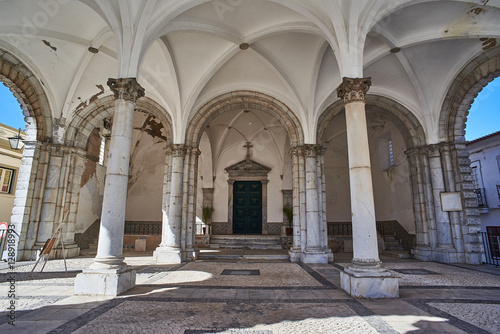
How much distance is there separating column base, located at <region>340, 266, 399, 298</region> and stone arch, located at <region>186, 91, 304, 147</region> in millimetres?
5767

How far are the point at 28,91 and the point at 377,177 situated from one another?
15.5 meters

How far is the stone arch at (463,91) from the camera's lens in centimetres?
770

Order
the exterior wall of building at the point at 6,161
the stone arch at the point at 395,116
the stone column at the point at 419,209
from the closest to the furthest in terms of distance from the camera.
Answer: the stone column at the point at 419,209 < the stone arch at the point at 395,116 < the exterior wall of building at the point at 6,161

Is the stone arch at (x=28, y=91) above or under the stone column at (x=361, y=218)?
above

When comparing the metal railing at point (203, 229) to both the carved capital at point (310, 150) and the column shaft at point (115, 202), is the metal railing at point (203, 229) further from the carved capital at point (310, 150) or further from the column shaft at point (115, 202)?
the column shaft at point (115, 202)

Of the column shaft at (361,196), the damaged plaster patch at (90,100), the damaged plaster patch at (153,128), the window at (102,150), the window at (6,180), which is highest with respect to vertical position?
the damaged plaster patch at (153,128)

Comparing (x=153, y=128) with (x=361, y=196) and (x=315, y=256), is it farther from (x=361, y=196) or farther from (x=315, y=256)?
(x=361, y=196)

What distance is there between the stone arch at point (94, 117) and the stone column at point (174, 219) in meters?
0.80

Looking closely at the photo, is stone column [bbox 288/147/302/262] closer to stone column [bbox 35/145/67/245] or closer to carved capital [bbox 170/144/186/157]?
carved capital [bbox 170/144/186/157]

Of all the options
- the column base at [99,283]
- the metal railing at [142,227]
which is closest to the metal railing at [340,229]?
the metal railing at [142,227]

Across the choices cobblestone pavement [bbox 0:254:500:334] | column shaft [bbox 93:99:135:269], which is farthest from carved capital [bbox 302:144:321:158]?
column shaft [bbox 93:99:135:269]

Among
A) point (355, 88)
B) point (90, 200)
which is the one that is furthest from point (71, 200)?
point (355, 88)

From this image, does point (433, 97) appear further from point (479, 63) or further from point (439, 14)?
point (439, 14)

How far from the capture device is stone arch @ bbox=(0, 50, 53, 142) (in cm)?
804
